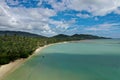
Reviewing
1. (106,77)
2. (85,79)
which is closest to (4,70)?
(85,79)

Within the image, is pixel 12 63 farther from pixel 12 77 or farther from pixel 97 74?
pixel 97 74

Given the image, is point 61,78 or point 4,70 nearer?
point 61,78

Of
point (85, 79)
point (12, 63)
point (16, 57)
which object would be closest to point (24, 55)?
point (16, 57)

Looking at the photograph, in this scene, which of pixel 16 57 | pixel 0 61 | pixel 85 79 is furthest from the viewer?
pixel 16 57

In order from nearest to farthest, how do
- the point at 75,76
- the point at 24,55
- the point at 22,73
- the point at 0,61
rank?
1. the point at 75,76
2. the point at 22,73
3. the point at 0,61
4. the point at 24,55

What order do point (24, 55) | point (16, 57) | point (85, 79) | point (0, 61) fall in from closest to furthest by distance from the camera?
point (85, 79)
point (0, 61)
point (16, 57)
point (24, 55)

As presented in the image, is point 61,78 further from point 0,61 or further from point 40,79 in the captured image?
point 0,61

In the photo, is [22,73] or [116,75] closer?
[116,75]

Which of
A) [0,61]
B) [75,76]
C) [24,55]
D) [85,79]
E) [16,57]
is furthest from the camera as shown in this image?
[24,55]
